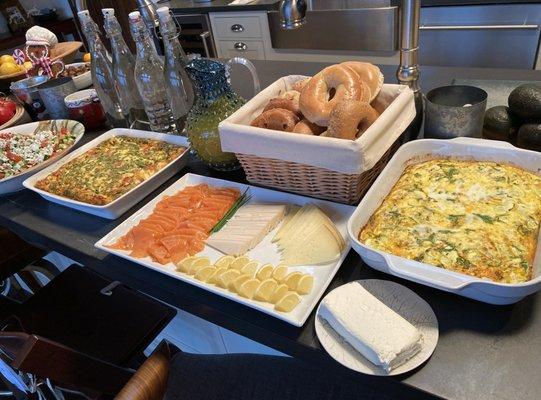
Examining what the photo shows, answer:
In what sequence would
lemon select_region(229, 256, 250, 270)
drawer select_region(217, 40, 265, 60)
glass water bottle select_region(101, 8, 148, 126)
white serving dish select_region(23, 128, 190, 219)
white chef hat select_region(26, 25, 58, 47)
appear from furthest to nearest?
drawer select_region(217, 40, 265, 60) < white chef hat select_region(26, 25, 58, 47) < glass water bottle select_region(101, 8, 148, 126) < white serving dish select_region(23, 128, 190, 219) < lemon select_region(229, 256, 250, 270)

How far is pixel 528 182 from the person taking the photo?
0.79 m

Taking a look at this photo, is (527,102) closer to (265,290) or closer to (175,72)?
(265,290)

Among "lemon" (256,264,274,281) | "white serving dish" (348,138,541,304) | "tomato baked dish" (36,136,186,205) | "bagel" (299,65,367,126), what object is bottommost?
"lemon" (256,264,274,281)

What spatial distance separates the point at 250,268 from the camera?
79 cm

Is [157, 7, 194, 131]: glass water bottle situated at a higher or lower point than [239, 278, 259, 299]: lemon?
higher

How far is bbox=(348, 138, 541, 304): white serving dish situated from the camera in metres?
0.60

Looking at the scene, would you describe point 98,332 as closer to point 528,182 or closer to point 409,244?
point 409,244

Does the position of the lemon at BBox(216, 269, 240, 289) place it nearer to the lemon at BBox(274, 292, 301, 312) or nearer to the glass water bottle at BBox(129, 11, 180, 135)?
the lemon at BBox(274, 292, 301, 312)

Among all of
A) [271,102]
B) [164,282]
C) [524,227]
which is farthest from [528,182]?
[164,282]

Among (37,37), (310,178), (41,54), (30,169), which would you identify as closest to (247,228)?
(310,178)

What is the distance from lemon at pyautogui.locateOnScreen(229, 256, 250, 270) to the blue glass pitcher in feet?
1.10

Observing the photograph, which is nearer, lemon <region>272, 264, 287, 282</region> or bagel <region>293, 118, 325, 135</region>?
lemon <region>272, 264, 287, 282</region>

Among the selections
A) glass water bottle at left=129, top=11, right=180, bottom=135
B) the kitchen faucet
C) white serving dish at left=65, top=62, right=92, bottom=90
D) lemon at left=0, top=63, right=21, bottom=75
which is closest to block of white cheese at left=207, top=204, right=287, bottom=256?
the kitchen faucet

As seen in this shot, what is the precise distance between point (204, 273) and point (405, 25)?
670 mm
